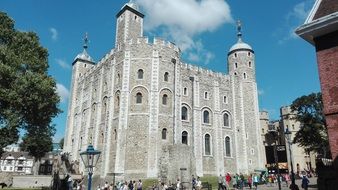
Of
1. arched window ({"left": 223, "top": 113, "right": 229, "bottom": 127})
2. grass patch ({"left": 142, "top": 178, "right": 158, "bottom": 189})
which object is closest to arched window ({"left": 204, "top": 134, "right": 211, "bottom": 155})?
arched window ({"left": 223, "top": 113, "right": 229, "bottom": 127})

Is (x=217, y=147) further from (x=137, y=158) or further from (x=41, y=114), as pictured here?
(x=41, y=114)

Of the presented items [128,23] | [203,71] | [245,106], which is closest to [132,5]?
[128,23]

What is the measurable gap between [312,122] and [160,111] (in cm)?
1461

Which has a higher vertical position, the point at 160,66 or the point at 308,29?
the point at 160,66

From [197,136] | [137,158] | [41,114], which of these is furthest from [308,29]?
[197,136]

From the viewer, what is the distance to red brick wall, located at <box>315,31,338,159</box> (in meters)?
11.1

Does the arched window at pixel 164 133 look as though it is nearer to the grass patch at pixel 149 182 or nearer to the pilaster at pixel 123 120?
the pilaster at pixel 123 120


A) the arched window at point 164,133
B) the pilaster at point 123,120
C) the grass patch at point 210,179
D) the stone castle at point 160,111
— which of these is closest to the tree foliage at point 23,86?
the pilaster at point 123,120

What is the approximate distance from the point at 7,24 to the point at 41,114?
23.0ft

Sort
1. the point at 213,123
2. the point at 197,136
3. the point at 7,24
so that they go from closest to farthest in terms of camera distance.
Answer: the point at 7,24 → the point at 197,136 → the point at 213,123

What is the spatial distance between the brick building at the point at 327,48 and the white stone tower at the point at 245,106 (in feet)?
101

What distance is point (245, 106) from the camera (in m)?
44.5

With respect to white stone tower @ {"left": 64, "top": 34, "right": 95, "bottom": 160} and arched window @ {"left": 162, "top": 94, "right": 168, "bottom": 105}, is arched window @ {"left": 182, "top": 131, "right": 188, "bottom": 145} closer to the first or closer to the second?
arched window @ {"left": 162, "top": 94, "right": 168, "bottom": 105}

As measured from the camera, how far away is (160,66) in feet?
115
